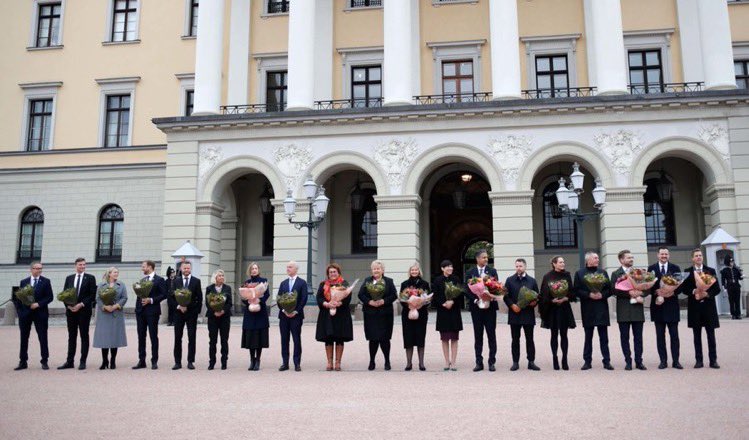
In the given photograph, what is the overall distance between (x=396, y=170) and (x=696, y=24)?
13.9m

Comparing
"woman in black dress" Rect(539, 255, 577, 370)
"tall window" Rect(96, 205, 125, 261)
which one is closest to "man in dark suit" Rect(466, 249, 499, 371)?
"woman in black dress" Rect(539, 255, 577, 370)

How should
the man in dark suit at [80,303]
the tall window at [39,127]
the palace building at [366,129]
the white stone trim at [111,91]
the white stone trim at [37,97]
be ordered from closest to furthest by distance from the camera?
the man in dark suit at [80,303] < the palace building at [366,129] < the white stone trim at [111,91] < the white stone trim at [37,97] < the tall window at [39,127]

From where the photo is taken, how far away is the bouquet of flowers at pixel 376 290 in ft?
37.5

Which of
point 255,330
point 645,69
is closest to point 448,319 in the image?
point 255,330

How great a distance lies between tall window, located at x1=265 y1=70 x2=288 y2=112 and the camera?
29.8m

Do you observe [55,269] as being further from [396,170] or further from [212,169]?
[396,170]

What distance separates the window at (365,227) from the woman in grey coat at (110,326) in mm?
17708

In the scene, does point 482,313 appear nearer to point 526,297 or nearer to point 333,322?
point 526,297

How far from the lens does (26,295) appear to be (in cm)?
1227

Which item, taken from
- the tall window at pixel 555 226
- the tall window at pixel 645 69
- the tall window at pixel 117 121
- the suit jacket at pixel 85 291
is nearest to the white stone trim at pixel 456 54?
the tall window at pixel 555 226

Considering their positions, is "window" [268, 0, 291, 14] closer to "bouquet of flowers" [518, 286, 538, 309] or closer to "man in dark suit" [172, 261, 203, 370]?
"man in dark suit" [172, 261, 203, 370]

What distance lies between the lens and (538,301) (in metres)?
11.5

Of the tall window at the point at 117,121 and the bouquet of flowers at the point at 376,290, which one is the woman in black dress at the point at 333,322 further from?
the tall window at the point at 117,121

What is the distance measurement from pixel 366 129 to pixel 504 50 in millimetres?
5975
